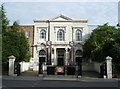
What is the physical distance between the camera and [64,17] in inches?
2165

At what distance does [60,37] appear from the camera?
5528 centimetres

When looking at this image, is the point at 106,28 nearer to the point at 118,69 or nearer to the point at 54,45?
the point at 54,45

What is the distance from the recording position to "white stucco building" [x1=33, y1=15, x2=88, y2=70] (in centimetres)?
5412

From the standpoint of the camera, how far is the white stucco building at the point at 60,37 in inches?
2131

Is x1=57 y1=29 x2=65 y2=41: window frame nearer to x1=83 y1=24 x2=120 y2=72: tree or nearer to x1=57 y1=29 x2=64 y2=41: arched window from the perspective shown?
x1=57 y1=29 x2=64 y2=41: arched window

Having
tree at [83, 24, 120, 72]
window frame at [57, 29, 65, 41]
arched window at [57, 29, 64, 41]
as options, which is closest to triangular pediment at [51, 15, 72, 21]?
window frame at [57, 29, 65, 41]

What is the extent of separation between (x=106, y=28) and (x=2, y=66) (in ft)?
79.9

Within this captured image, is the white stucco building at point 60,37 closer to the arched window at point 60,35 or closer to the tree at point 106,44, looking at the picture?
the arched window at point 60,35

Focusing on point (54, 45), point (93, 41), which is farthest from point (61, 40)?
point (93, 41)

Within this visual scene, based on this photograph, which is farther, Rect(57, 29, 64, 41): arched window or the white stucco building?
Rect(57, 29, 64, 41): arched window

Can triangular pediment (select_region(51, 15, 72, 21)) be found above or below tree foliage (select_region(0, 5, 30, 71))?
above

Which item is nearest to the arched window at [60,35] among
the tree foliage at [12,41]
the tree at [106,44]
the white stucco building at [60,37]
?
the white stucco building at [60,37]

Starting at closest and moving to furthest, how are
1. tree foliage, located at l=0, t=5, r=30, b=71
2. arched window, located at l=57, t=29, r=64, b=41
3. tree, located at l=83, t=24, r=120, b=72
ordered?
tree, located at l=83, t=24, r=120, b=72
tree foliage, located at l=0, t=5, r=30, b=71
arched window, located at l=57, t=29, r=64, b=41

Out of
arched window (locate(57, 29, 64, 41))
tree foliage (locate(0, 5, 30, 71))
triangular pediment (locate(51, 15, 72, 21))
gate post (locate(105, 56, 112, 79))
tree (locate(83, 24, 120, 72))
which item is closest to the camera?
gate post (locate(105, 56, 112, 79))
